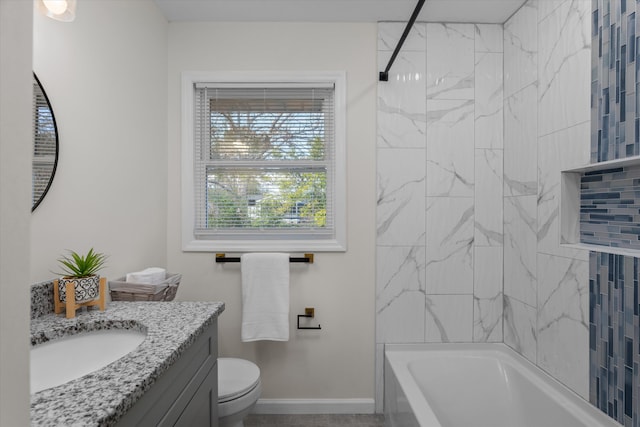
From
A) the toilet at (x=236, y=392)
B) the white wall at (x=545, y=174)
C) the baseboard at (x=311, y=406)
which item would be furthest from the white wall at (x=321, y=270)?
the white wall at (x=545, y=174)

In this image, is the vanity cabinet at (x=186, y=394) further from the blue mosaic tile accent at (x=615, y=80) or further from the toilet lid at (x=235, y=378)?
the blue mosaic tile accent at (x=615, y=80)

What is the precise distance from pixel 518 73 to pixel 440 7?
604 mm

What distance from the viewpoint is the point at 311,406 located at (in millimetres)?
2184

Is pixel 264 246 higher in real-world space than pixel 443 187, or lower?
lower

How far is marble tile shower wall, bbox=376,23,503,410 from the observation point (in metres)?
2.18

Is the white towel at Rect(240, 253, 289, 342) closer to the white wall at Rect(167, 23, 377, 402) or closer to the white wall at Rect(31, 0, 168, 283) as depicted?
the white wall at Rect(167, 23, 377, 402)

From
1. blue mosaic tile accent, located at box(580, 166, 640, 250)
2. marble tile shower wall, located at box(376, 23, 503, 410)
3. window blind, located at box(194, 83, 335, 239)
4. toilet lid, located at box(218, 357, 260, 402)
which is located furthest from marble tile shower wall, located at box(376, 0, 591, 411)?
toilet lid, located at box(218, 357, 260, 402)

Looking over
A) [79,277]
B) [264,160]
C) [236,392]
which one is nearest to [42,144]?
[79,277]

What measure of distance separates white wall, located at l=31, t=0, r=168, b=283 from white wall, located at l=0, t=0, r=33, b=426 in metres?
0.96

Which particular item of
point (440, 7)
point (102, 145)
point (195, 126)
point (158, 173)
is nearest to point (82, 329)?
point (102, 145)

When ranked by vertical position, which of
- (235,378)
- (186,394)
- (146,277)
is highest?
(146,277)

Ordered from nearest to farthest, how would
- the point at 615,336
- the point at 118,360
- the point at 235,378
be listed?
the point at 118,360
the point at 615,336
the point at 235,378

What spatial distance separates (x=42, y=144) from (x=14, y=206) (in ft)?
3.43

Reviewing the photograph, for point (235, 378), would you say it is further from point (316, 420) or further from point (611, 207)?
point (611, 207)
